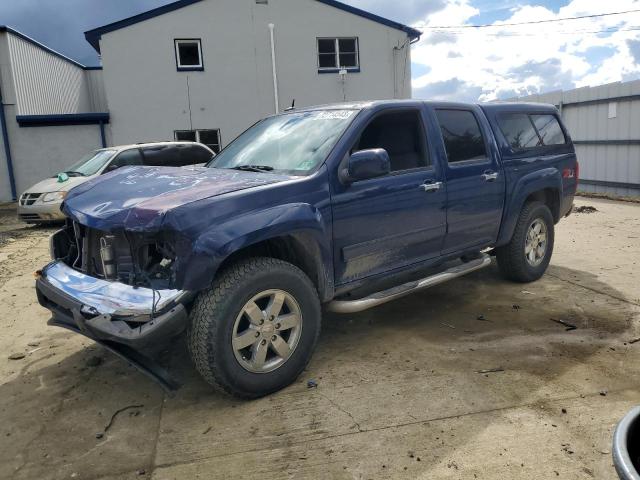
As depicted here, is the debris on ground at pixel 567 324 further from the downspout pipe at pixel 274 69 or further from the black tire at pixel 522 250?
the downspout pipe at pixel 274 69

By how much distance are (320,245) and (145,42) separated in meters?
14.9

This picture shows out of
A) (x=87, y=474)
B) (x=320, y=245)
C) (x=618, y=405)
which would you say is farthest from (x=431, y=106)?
(x=87, y=474)

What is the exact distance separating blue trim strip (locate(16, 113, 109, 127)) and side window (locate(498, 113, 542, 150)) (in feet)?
46.4

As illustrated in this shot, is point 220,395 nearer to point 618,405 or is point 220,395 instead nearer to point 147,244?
point 147,244

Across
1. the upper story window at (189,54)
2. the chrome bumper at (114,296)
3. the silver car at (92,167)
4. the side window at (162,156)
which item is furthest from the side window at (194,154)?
the chrome bumper at (114,296)

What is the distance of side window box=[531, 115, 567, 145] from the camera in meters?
5.64

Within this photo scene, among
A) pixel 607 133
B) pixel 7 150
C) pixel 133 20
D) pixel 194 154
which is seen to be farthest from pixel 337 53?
pixel 7 150

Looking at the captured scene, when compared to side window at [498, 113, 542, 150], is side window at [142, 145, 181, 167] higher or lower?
lower

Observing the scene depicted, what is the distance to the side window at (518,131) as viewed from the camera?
17.1ft

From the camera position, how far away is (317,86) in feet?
56.6

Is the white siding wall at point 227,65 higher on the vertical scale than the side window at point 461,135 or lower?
higher

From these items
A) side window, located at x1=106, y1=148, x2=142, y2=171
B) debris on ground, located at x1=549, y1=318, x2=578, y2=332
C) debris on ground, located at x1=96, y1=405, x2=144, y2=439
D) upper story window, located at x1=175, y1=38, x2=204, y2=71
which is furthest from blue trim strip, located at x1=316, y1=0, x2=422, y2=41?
debris on ground, located at x1=96, y1=405, x2=144, y2=439

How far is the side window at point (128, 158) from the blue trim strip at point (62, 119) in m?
6.33

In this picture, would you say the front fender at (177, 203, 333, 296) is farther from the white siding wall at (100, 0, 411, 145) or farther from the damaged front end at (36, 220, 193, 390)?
the white siding wall at (100, 0, 411, 145)
